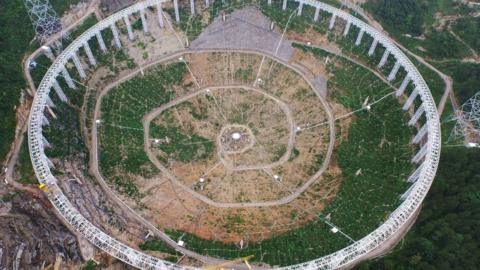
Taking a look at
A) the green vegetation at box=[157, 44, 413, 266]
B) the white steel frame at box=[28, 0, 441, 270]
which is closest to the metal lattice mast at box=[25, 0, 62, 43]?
the white steel frame at box=[28, 0, 441, 270]

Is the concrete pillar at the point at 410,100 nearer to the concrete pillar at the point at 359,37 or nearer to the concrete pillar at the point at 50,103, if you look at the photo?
the concrete pillar at the point at 359,37

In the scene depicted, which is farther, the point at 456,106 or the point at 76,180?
the point at 456,106

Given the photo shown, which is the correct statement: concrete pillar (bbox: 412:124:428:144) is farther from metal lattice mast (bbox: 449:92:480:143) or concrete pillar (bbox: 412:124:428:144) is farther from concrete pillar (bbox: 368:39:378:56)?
concrete pillar (bbox: 368:39:378:56)

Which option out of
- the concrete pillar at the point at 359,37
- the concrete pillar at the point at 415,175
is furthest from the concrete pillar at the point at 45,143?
the concrete pillar at the point at 359,37

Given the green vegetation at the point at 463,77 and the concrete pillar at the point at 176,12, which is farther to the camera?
the concrete pillar at the point at 176,12

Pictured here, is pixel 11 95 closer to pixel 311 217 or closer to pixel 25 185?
pixel 25 185

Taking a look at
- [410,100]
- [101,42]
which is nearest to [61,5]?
[101,42]

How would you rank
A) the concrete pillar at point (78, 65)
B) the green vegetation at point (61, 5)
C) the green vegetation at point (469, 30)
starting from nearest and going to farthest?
1. the concrete pillar at point (78, 65)
2. the green vegetation at point (61, 5)
3. the green vegetation at point (469, 30)


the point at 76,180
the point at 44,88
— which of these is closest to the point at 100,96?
the point at 44,88

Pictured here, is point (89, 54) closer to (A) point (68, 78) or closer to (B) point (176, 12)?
Result: (A) point (68, 78)
